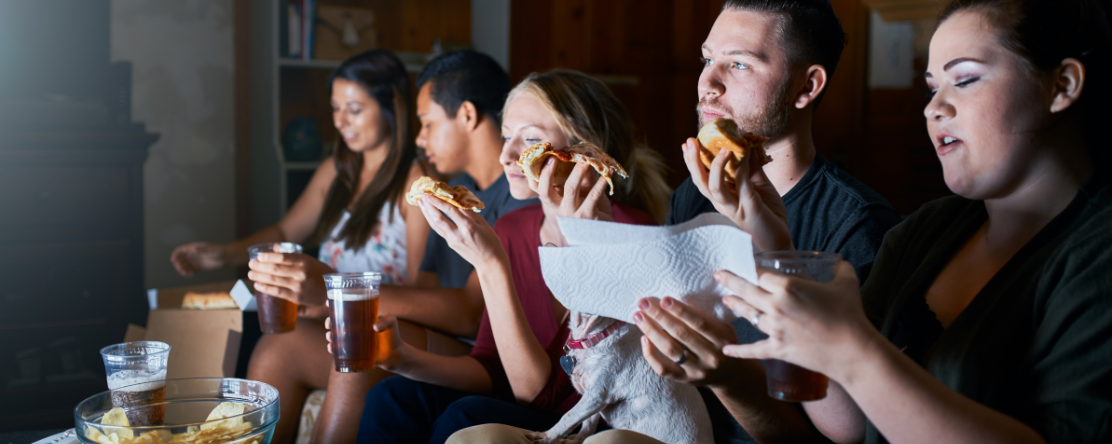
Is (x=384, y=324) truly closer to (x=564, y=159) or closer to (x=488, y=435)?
(x=488, y=435)

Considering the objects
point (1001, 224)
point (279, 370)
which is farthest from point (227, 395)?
point (1001, 224)

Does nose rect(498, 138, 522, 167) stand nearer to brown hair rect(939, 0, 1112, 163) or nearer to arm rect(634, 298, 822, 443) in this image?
arm rect(634, 298, 822, 443)

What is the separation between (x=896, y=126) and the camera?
3867 mm

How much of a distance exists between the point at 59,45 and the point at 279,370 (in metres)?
2.32

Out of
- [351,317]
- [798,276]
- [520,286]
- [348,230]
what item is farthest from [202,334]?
[798,276]

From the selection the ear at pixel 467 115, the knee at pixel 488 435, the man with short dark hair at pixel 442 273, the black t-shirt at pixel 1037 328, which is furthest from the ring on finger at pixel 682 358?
the ear at pixel 467 115

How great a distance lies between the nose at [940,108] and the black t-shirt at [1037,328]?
0.62 feet

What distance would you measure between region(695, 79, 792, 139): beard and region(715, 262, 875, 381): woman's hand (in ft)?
2.20

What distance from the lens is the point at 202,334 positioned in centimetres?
205

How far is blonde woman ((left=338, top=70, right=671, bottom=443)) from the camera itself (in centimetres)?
150

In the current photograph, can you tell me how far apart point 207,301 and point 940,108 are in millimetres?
1881

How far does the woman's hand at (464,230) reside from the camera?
147cm

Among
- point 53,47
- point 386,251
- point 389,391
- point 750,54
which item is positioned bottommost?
point 389,391

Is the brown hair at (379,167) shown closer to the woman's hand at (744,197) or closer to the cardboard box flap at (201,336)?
the cardboard box flap at (201,336)
